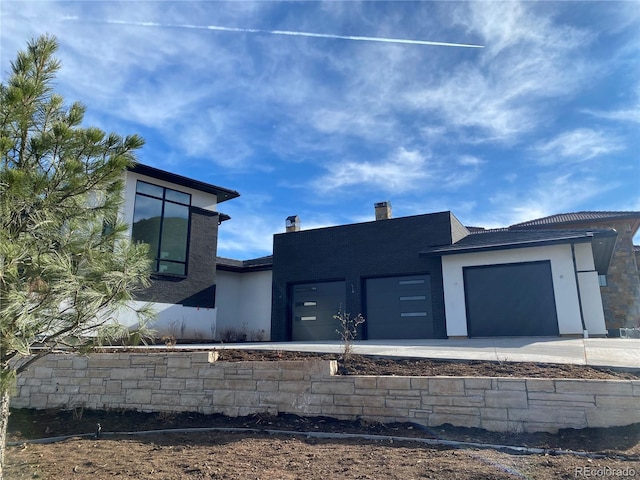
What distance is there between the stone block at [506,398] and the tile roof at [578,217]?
19409 millimetres

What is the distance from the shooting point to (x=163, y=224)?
1457 cm

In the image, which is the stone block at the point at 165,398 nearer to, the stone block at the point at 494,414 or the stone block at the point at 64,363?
the stone block at the point at 64,363

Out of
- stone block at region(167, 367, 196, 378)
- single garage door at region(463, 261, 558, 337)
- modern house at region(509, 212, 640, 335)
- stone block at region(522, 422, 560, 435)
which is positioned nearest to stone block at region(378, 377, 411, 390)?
stone block at region(522, 422, 560, 435)

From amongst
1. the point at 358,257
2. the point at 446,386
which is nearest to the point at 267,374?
the point at 446,386

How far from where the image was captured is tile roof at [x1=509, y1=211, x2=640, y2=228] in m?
20.5

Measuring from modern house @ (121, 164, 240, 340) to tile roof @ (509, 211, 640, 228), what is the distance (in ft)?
53.3

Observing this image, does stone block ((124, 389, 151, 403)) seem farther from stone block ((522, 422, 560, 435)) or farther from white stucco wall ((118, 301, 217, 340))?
white stucco wall ((118, 301, 217, 340))

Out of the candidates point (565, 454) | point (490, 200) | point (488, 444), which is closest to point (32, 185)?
point (488, 444)

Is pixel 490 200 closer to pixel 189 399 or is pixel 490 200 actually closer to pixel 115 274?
pixel 189 399

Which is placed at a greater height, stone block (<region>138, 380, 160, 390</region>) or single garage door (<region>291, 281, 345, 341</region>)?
single garage door (<region>291, 281, 345, 341</region>)

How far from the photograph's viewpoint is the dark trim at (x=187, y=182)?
13842 mm

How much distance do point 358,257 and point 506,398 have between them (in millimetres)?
10629

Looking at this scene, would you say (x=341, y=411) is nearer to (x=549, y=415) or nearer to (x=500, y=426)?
(x=500, y=426)

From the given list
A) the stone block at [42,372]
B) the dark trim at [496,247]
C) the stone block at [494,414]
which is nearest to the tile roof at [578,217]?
the dark trim at [496,247]
